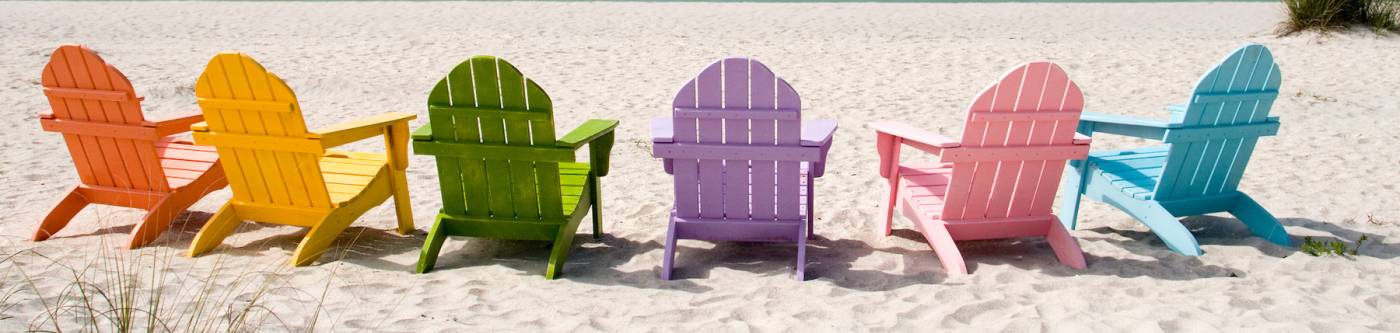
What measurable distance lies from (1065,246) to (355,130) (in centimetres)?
298

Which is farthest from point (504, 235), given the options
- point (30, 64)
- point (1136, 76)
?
point (30, 64)

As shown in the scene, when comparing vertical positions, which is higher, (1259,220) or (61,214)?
(61,214)

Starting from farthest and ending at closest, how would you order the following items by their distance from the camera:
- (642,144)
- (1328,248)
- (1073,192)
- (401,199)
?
(642,144) < (1073,192) < (401,199) < (1328,248)

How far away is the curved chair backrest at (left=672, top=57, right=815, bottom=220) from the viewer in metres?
3.19

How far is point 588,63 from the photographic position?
353 inches

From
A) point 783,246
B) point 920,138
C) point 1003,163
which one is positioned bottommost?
point 783,246

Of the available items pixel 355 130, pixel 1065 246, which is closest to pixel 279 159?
pixel 355 130

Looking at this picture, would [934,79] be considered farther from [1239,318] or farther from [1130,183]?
[1239,318]

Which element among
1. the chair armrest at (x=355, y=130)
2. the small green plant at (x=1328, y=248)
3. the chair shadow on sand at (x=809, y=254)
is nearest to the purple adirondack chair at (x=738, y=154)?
the chair shadow on sand at (x=809, y=254)

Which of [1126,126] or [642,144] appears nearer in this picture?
[1126,126]

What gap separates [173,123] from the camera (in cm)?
371

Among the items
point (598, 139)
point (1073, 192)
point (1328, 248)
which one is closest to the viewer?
point (1328, 248)

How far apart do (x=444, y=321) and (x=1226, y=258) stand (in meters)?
3.16

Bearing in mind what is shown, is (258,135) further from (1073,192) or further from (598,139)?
(1073,192)
